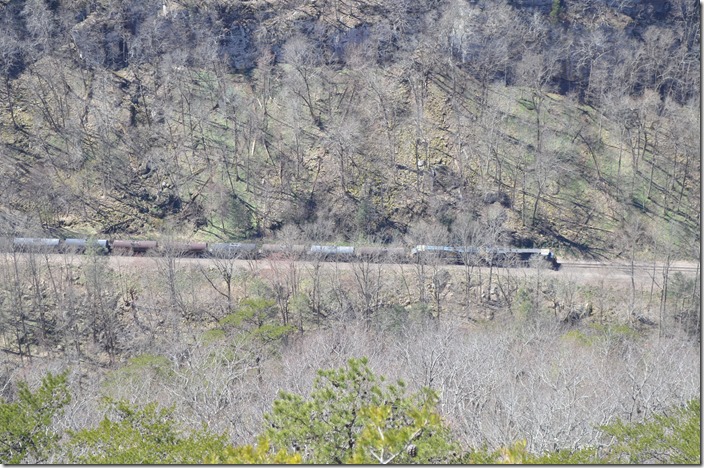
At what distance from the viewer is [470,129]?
54750mm

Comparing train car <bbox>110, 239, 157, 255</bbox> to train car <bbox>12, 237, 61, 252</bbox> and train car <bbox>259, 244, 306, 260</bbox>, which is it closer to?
train car <bbox>12, 237, 61, 252</bbox>

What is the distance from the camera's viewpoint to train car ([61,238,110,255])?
147ft

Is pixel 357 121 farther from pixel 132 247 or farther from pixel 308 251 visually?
pixel 132 247

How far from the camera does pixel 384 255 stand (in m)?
46.2

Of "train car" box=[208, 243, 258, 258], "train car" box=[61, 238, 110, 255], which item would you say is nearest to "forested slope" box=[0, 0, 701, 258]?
"train car" box=[61, 238, 110, 255]

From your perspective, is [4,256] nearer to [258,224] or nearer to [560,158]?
[258,224]

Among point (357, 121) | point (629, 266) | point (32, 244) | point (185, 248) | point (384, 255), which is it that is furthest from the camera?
point (357, 121)

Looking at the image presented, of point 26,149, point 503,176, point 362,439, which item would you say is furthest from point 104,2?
point 362,439

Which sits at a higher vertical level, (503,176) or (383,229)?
(503,176)

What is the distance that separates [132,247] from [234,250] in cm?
753

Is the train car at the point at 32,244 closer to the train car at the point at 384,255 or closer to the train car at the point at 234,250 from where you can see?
the train car at the point at 234,250

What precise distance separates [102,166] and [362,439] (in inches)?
1811

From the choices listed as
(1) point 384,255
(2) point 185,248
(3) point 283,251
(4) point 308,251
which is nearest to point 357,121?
(4) point 308,251

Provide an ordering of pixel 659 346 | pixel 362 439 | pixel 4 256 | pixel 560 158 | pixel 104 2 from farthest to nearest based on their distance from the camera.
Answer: pixel 104 2, pixel 560 158, pixel 4 256, pixel 659 346, pixel 362 439
